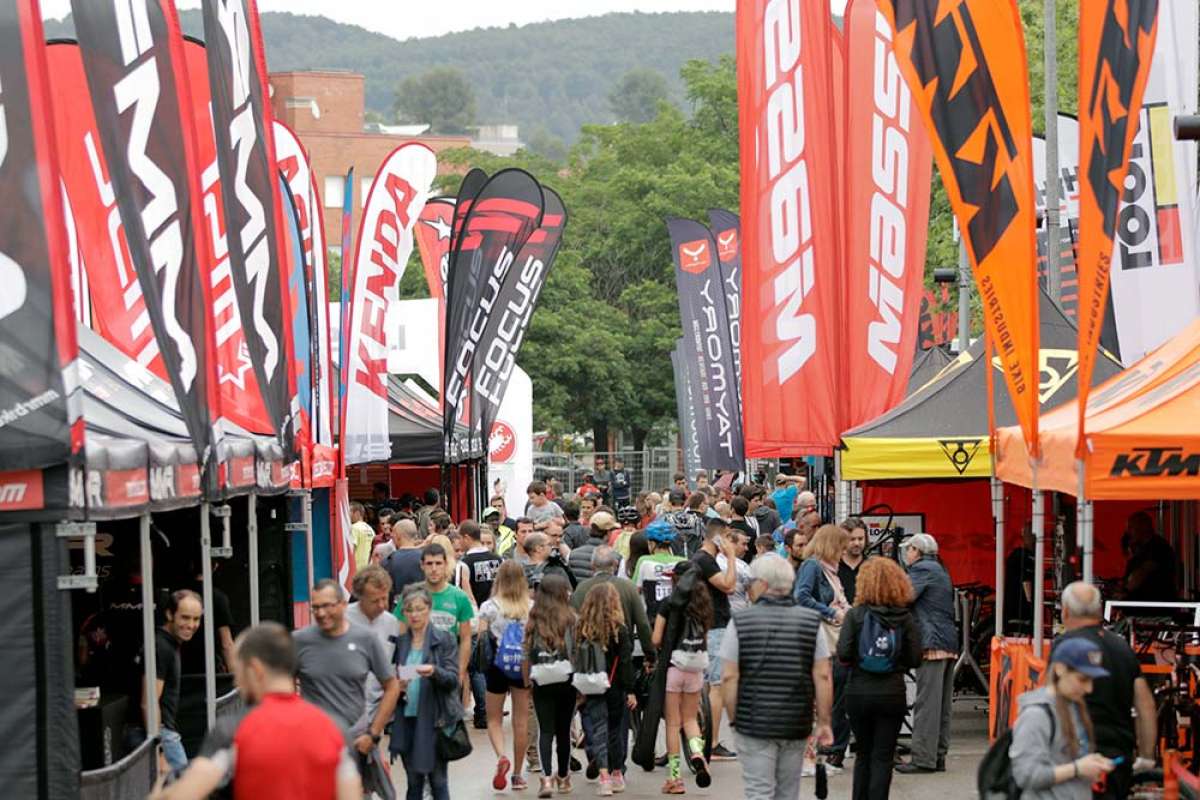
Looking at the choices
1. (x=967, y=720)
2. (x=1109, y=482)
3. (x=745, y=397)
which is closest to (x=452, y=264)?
(x=745, y=397)

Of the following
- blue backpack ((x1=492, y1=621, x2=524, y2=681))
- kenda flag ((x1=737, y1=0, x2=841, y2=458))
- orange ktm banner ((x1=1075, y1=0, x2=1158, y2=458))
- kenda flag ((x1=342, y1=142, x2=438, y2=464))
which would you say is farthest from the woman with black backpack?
kenda flag ((x1=342, y1=142, x2=438, y2=464))

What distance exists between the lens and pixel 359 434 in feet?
70.7

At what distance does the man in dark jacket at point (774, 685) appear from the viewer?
404 inches

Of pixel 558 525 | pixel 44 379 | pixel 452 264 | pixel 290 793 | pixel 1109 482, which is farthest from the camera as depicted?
pixel 452 264

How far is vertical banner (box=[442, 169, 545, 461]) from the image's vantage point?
2328cm

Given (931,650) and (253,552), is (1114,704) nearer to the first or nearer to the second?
(931,650)

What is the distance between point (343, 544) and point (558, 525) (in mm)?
2825

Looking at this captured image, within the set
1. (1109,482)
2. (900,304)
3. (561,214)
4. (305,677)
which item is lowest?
(305,677)

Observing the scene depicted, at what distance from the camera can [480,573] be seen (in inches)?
665

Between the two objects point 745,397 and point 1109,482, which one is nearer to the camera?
point 1109,482

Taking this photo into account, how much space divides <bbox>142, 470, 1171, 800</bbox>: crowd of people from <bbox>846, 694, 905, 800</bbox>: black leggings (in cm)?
1

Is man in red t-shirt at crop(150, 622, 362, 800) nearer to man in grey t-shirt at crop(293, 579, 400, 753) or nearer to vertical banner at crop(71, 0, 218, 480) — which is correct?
man in grey t-shirt at crop(293, 579, 400, 753)

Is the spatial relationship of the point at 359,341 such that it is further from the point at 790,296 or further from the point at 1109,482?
the point at 1109,482

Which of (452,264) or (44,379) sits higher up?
(452,264)
